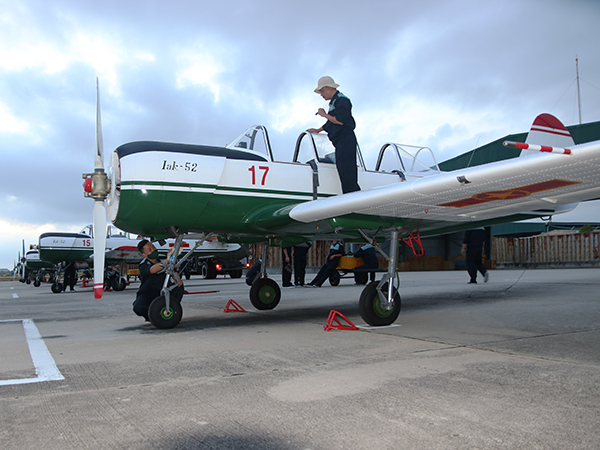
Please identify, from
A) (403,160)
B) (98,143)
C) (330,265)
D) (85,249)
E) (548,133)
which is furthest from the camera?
(85,249)

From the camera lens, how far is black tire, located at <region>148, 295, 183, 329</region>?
5324 millimetres

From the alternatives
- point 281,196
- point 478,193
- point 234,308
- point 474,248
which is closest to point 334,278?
point 474,248

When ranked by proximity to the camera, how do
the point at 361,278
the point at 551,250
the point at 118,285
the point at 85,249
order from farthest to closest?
the point at 551,250 → the point at 85,249 → the point at 118,285 → the point at 361,278

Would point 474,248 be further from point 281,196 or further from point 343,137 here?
point 281,196

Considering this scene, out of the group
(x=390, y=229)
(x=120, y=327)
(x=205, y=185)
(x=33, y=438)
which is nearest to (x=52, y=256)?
(x=120, y=327)

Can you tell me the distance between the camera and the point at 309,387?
2682 millimetres

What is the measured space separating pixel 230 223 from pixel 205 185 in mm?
623

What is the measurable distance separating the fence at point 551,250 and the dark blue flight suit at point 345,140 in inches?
857

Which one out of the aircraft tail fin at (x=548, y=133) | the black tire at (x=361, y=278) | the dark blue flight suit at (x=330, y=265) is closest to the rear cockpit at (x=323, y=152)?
Result: the aircraft tail fin at (x=548, y=133)

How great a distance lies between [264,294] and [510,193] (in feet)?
14.8

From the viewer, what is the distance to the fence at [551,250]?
23.4m

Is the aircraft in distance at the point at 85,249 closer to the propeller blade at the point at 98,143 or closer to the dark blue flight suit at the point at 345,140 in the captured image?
the propeller blade at the point at 98,143

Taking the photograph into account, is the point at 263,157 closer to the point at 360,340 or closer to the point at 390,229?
the point at 390,229

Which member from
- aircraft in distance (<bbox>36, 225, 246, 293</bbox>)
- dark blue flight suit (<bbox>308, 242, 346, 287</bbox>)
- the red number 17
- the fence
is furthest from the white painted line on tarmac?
the fence
